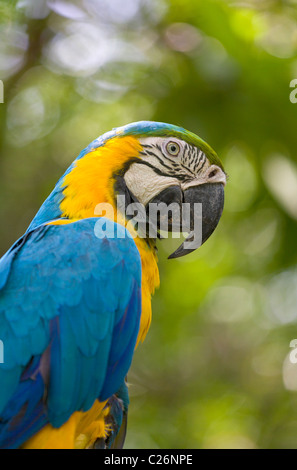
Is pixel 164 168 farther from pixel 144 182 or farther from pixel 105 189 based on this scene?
pixel 105 189

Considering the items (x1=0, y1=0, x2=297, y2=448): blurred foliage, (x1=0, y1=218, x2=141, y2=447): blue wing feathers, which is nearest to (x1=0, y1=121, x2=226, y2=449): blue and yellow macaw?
(x1=0, y1=218, x2=141, y2=447): blue wing feathers

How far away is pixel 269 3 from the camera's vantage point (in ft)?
13.3

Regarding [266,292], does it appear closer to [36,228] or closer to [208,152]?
[208,152]

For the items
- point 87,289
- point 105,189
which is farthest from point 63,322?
point 105,189

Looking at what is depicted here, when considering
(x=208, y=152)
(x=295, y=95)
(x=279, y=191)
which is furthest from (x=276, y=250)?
(x=208, y=152)

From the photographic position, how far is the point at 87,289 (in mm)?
1800

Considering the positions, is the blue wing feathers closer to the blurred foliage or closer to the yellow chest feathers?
the yellow chest feathers

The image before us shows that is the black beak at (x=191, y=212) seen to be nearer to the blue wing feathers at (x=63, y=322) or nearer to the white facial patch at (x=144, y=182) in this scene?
the white facial patch at (x=144, y=182)

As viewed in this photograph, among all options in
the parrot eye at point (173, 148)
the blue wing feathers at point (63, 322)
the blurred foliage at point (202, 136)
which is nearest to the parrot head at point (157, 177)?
the parrot eye at point (173, 148)

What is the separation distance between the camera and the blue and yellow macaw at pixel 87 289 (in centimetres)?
172

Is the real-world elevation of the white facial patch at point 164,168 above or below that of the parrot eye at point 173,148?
below

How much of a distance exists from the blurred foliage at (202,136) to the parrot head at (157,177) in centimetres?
178

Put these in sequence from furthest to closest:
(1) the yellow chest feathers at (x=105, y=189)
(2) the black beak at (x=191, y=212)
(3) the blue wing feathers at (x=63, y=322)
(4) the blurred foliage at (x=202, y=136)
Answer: (4) the blurred foliage at (x=202, y=136), (2) the black beak at (x=191, y=212), (1) the yellow chest feathers at (x=105, y=189), (3) the blue wing feathers at (x=63, y=322)
